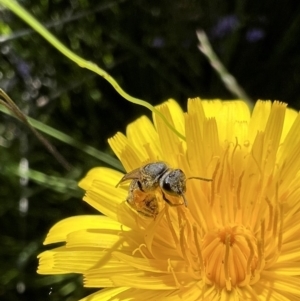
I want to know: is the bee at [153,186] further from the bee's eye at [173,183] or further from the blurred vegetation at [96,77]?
the blurred vegetation at [96,77]

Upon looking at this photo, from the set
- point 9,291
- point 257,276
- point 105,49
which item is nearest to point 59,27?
point 105,49

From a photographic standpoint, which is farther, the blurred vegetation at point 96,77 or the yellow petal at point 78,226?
the blurred vegetation at point 96,77

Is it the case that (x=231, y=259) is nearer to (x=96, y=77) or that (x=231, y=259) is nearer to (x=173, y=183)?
(x=173, y=183)

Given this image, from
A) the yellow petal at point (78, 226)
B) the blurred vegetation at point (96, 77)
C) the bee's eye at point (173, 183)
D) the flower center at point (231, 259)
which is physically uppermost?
the blurred vegetation at point (96, 77)

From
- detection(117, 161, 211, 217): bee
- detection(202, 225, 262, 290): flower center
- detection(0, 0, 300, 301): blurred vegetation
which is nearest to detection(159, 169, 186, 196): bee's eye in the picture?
detection(117, 161, 211, 217): bee

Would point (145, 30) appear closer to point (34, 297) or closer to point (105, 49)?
point (105, 49)

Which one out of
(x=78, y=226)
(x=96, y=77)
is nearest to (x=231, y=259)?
(x=78, y=226)

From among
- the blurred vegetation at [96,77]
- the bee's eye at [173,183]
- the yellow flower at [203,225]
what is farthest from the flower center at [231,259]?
the blurred vegetation at [96,77]

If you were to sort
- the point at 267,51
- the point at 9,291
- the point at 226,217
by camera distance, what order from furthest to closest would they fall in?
the point at 267,51 → the point at 9,291 → the point at 226,217
